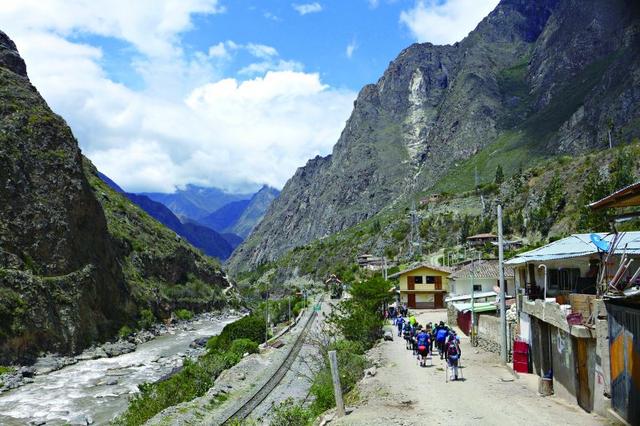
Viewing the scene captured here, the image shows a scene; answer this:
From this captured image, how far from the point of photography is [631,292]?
12.2 metres

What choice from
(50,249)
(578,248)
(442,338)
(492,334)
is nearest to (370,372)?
(442,338)

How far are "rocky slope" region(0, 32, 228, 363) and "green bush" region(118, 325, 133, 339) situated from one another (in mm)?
1270

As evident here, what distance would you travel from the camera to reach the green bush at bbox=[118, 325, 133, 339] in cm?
7162

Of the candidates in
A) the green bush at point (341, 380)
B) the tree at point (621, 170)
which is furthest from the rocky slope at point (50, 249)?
the tree at point (621, 170)

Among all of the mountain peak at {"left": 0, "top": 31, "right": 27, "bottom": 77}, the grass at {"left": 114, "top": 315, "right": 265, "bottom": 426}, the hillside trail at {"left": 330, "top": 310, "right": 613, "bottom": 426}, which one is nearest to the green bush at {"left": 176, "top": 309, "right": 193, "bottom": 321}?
the grass at {"left": 114, "top": 315, "right": 265, "bottom": 426}

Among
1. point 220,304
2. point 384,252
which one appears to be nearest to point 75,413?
point 220,304

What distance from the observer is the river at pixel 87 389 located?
34.4m

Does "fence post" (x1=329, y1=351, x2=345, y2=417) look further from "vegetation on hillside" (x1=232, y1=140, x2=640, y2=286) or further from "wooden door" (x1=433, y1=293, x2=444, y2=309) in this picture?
"wooden door" (x1=433, y1=293, x2=444, y2=309)

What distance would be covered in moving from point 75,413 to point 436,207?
4479 inches

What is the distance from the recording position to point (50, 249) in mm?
67375

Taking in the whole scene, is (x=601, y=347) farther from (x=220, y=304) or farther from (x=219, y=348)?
(x=220, y=304)

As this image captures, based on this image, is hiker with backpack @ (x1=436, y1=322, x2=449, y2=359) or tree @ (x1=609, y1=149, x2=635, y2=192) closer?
hiker with backpack @ (x1=436, y1=322, x2=449, y2=359)

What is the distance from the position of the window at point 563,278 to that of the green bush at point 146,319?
69026mm

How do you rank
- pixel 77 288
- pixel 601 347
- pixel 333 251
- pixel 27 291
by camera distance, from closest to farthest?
pixel 601 347 → pixel 27 291 → pixel 77 288 → pixel 333 251
